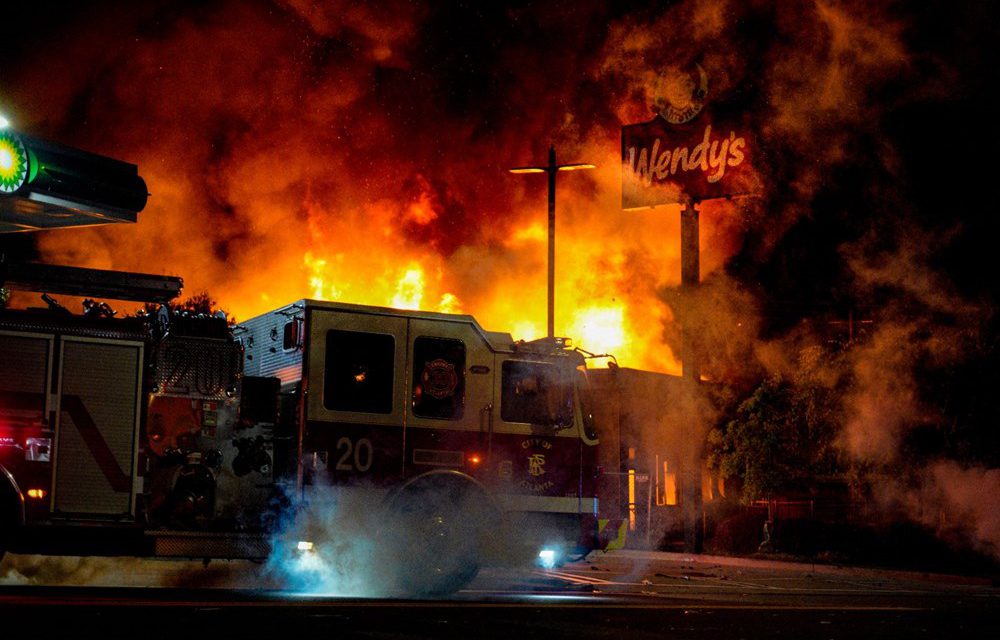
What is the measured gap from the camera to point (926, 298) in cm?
2483

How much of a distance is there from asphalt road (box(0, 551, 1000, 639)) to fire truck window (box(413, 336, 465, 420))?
2.07 metres

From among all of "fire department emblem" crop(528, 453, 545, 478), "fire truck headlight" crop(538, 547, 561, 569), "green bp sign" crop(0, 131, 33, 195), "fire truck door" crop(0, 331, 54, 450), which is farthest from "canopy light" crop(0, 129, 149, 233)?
"fire truck headlight" crop(538, 547, 561, 569)

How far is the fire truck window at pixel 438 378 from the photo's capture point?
1381cm

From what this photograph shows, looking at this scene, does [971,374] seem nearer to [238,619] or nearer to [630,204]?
[630,204]

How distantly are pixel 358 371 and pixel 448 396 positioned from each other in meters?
1.10

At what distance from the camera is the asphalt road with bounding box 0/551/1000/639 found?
9.66 metres

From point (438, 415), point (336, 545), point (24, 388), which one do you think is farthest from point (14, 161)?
point (438, 415)

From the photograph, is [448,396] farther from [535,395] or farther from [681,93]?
[681,93]

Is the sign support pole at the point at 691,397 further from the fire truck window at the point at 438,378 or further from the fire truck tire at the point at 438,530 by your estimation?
the fire truck tire at the point at 438,530

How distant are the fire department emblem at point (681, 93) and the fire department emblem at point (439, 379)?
17.7m

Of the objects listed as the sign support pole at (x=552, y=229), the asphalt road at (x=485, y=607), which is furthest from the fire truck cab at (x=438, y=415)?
the sign support pole at (x=552, y=229)

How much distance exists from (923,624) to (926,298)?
45.3 ft

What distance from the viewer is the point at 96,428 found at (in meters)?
12.2

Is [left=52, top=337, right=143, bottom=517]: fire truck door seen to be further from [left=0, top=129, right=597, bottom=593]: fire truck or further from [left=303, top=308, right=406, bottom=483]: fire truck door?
[left=303, top=308, right=406, bottom=483]: fire truck door
